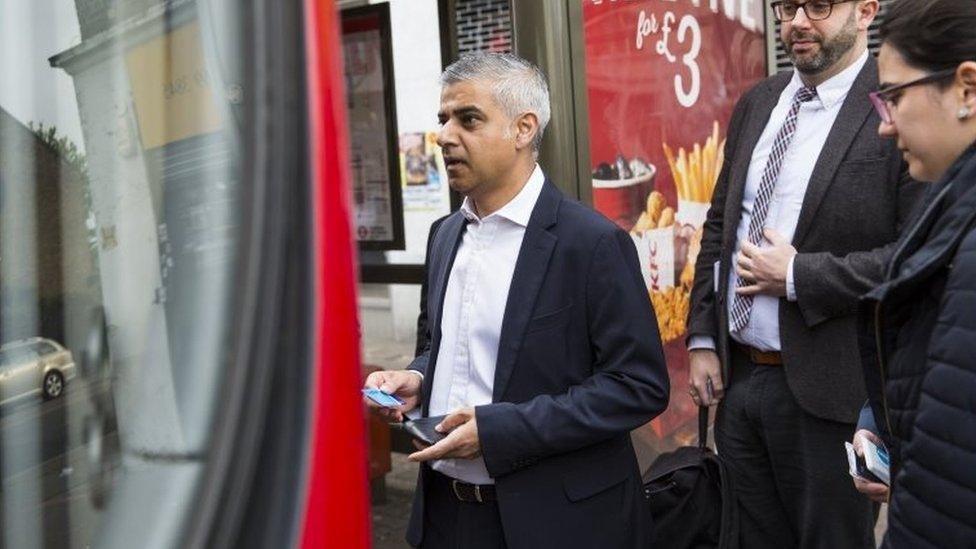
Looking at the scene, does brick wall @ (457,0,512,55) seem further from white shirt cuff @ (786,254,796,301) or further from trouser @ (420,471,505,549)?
trouser @ (420,471,505,549)

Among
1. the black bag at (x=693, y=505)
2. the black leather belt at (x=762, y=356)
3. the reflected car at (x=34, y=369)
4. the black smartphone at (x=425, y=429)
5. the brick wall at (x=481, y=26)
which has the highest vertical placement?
the brick wall at (x=481, y=26)

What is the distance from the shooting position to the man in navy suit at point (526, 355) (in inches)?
91.1

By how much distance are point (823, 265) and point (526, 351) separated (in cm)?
82

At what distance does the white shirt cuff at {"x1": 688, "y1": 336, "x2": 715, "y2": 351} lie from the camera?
310 cm

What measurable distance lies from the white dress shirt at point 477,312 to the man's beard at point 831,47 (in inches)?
32.7

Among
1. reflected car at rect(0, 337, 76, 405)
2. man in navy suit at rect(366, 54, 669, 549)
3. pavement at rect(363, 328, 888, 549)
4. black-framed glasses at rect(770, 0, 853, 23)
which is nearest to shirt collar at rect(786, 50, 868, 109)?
black-framed glasses at rect(770, 0, 853, 23)

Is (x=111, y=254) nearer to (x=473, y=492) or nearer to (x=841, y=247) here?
(x=473, y=492)

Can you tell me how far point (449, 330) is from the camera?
2.47m

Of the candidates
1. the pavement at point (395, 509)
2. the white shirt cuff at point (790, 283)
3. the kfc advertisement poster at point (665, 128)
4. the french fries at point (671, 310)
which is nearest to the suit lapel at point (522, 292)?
the white shirt cuff at point (790, 283)

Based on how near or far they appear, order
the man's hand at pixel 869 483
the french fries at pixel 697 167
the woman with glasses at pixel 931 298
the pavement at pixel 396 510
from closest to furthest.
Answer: the woman with glasses at pixel 931 298 < the man's hand at pixel 869 483 < the french fries at pixel 697 167 < the pavement at pixel 396 510

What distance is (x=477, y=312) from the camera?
2402mm

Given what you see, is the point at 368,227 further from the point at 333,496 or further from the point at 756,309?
the point at 333,496

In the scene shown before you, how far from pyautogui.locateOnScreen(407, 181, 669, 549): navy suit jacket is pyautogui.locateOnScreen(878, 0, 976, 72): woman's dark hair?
0.72 m

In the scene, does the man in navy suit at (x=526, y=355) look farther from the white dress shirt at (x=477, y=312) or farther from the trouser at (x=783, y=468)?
the trouser at (x=783, y=468)
